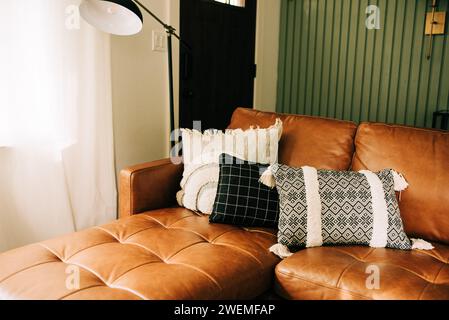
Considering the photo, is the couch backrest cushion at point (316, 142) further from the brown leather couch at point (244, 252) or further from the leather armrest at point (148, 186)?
the leather armrest at point (148, 186)

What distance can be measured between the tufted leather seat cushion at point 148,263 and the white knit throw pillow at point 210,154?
Answer: 0.45ft

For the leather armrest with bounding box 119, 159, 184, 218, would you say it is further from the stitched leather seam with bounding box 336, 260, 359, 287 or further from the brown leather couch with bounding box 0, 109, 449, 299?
the stitched leather seam with bounding box 336, 260, 359, 287

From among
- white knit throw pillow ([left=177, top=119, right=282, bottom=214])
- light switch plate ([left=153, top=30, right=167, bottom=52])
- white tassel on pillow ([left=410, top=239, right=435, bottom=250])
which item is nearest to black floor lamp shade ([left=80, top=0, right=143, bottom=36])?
white knit throw pillow ([left=177, top=119, right=282, bottom=214])

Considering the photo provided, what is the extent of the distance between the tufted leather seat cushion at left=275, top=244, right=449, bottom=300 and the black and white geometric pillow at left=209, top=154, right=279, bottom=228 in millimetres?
248

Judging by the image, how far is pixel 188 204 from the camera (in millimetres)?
1963

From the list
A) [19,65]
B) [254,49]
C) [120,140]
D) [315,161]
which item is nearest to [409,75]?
[254,49]

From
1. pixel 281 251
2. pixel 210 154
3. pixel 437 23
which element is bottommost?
pixel 281 251

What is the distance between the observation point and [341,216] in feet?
5.42

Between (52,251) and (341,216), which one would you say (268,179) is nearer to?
(341,216)

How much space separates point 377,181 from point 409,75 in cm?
187

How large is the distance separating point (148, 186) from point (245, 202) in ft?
1.45

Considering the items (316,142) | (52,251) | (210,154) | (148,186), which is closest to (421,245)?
(316,142)

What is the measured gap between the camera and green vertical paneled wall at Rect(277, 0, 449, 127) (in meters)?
3.22

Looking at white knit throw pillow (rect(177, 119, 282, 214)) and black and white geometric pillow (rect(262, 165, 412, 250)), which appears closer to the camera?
black and white geometric pillow (rect(262, 165, 412, 250))
